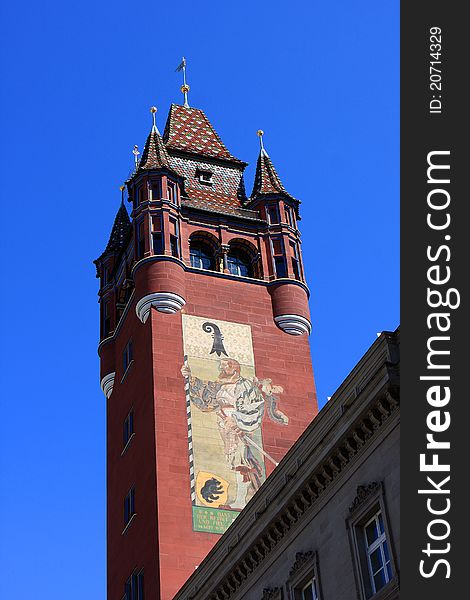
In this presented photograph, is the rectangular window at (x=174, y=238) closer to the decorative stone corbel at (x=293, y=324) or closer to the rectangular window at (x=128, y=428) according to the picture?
the decorative stone corbel at (x=293, y=324)

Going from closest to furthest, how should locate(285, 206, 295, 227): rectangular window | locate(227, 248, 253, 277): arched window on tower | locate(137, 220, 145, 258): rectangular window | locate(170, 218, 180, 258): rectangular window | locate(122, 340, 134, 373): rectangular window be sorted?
locate(122, 340, 134, 373): rectangular window → locate(170, 218, 180, 258): rectangular window → locate(137, 220, 145, 258): rectangular window → locate(227, 248, 253, 277): arched window on tower → locate(285, 206, 295, 227): rectangular window

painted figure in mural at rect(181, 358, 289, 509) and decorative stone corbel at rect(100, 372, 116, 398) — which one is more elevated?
decorative stone corbel at rect(100, 372, 116, 398)

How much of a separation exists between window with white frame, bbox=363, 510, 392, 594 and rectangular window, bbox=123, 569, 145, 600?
21346mm

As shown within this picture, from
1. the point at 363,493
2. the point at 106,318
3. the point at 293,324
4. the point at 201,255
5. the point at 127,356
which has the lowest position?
the point at 363,493

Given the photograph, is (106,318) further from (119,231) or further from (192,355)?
(192,355)

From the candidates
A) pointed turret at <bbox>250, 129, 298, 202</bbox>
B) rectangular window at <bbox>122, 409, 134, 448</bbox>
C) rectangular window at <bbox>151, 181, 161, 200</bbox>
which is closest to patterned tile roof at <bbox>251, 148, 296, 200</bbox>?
pointed turret at <bbox>250, 129, 298, 202</bbox>

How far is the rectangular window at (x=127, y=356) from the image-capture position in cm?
5878

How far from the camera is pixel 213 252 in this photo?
62125 mm

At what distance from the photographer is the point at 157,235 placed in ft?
197

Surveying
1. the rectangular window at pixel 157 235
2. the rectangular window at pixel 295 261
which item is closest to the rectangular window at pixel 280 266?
the rectangular window at pixel 295 261

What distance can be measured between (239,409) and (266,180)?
1725 cm

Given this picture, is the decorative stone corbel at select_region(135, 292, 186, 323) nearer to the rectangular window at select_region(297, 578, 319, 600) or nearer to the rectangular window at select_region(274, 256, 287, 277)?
the rectangular window at select_region(274, 256, 287, 277)

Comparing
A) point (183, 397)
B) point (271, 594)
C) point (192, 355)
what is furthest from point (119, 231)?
point (271, 594)

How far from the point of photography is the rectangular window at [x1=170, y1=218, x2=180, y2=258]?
2352 inches
